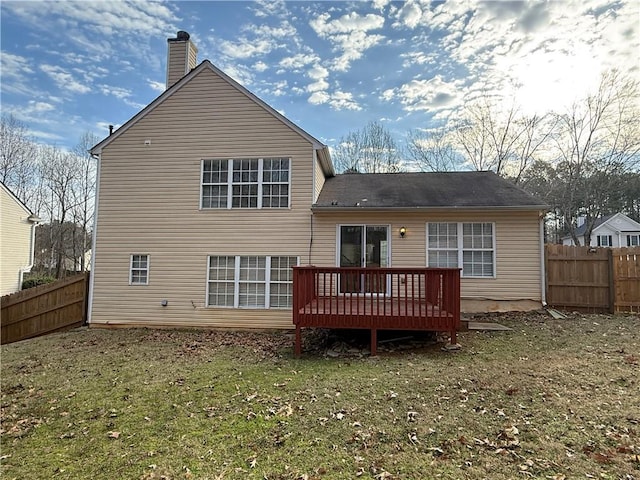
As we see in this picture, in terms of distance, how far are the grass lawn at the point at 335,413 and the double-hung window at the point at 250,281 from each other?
8.13 feet

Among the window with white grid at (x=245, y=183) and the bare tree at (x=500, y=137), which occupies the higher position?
the bare tree at (x=500, y=137)

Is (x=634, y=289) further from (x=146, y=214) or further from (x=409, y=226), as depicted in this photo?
(x=146, y=214)

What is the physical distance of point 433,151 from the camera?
23922 mm

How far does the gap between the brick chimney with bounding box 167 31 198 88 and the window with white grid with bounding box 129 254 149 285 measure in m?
5.68

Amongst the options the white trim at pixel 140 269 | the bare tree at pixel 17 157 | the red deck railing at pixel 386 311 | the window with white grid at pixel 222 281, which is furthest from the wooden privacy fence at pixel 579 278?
the bare tree at pixel 17 157

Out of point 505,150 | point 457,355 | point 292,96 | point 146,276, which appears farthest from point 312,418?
point 505,150

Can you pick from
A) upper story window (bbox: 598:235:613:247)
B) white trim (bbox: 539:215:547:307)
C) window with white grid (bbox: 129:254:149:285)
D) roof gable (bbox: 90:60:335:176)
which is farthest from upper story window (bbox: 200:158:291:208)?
upper story window (bbox: 598:235:613:247)

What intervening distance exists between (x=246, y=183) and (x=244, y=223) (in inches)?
46.8

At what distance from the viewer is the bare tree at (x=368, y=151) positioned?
24250mm

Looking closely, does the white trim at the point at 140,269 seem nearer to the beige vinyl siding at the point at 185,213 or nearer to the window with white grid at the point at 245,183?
the beige vinyl siding at the point at 185,213

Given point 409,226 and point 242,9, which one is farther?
point 242,9

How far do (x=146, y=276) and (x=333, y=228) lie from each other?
5.77 metres

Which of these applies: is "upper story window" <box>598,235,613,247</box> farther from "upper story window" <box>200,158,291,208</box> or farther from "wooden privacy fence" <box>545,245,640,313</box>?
"upper story window" <box>200,158,291,208</box>

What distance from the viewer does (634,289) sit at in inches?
378
